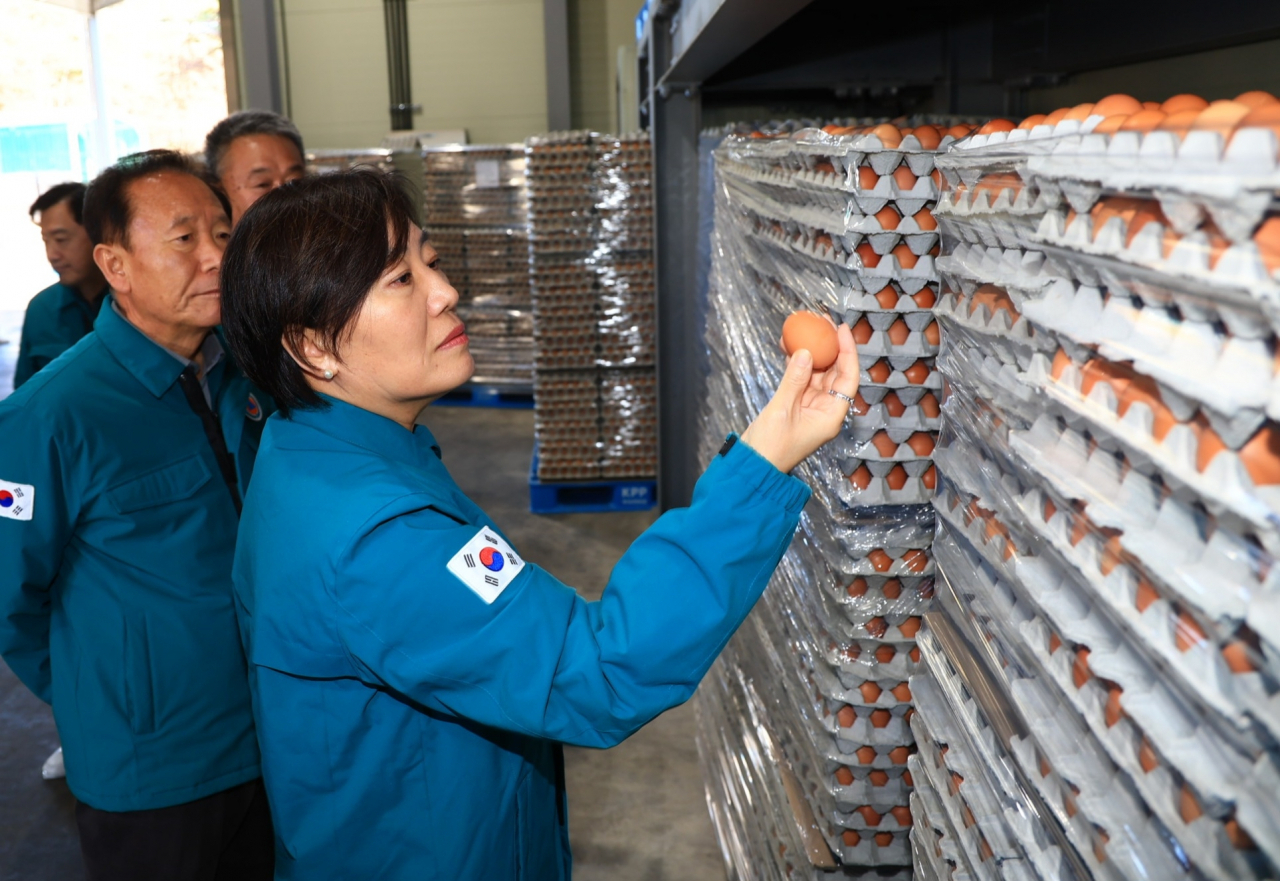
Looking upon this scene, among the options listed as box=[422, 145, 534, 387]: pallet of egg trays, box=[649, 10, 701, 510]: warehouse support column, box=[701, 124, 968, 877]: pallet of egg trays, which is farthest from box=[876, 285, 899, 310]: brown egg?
box=[422, 145, 534, 387]: pallet of egg trays

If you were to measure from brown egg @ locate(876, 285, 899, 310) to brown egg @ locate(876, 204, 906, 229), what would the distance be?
107 millimetres

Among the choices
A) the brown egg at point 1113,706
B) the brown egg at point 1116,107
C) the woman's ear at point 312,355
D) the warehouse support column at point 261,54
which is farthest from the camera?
the warehouse support column at point 261,54

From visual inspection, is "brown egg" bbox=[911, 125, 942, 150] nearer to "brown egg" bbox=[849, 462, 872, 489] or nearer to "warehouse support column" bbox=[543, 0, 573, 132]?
"brown egg" bbox=[849, 462, 872, 489]

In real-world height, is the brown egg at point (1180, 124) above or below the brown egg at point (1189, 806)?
above

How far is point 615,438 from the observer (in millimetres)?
7020

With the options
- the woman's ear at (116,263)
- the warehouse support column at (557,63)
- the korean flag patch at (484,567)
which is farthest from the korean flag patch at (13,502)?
the warehouse support column at (557,63)

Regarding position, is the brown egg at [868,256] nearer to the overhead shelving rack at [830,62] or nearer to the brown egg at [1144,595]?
the overhead shelving rack at [830,62]

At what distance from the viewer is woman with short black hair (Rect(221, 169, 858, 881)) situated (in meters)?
1.27

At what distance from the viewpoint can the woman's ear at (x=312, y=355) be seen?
152 centimetres

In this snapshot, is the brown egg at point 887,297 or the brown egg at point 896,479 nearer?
the brown egg at point 887,297

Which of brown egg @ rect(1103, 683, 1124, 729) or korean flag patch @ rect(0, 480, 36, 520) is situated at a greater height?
brown egg @ rect(1103, 683, 1124, 729)

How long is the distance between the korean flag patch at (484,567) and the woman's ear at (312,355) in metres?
0.41

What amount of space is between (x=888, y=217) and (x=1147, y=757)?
1018mm

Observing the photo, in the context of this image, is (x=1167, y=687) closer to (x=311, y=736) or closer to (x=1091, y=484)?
(x=1091, y=484)
